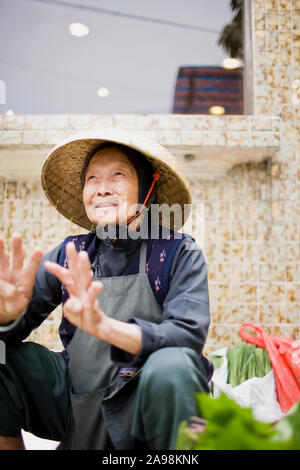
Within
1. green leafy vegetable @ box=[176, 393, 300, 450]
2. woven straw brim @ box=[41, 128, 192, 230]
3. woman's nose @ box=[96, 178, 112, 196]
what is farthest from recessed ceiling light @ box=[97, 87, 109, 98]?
green leafy vegetable @ box=[176, 393, 300, 450]

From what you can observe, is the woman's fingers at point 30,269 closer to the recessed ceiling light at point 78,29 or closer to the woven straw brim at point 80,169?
the woven straw brim at point 80,169

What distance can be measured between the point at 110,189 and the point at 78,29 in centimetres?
308

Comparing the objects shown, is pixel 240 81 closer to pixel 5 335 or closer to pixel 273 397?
pixel 273 397

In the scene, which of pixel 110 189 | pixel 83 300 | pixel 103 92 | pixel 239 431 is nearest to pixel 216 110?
pixel 103 92

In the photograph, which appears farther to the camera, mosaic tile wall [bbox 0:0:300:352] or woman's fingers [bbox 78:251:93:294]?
mosaic tile wall [bbox 0:0:300:352]

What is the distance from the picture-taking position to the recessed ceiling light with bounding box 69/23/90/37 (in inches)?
156

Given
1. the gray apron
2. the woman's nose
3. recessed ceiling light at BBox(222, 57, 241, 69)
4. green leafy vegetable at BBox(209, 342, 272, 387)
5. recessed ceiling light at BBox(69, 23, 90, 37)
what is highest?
recessed ceiling light at BBox(69, 23, 90, 37)

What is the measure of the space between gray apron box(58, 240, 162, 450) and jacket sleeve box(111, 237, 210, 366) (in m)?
0.12

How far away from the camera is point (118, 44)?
3.96 meters

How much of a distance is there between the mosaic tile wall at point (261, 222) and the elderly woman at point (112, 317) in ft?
5.60

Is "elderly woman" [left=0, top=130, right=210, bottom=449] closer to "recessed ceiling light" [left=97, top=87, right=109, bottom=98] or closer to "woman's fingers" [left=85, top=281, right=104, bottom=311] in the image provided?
"woman's fingers" [left=85, top=281, right=104, bottom=311]

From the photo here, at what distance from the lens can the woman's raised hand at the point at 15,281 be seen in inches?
49.9

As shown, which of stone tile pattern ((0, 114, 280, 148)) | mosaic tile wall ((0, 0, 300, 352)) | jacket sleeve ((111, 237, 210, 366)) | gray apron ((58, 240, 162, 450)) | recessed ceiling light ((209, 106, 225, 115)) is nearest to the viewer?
jacket sleeve ((111, 237, 210, 366))

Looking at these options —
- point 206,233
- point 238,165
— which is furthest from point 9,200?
point 238,165
